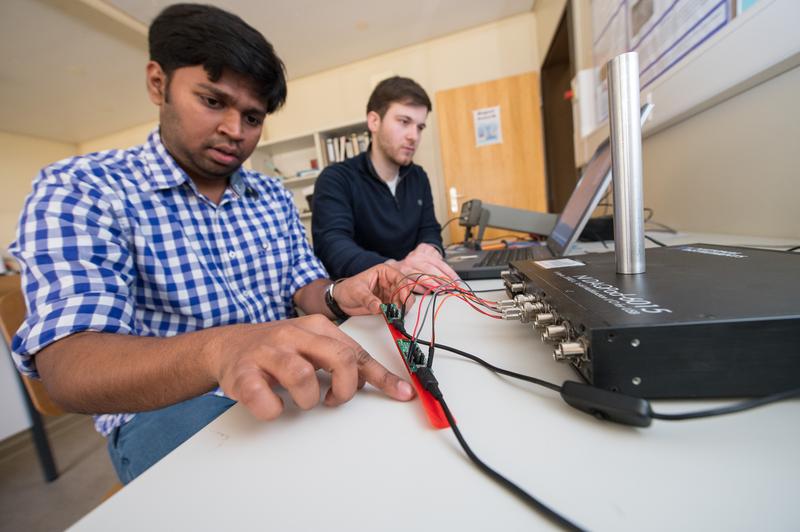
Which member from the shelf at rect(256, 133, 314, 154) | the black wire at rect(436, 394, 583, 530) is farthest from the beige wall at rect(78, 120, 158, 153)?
the black wire at rect(436, 394, 583, 530)

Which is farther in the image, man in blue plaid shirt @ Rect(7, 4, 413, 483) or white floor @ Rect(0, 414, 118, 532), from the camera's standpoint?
white floor @ Rect(0, 414, 118, 532)

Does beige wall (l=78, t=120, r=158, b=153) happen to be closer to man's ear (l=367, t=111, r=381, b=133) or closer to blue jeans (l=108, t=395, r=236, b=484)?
man's ear (l=367, t=111, r=381, b=133)

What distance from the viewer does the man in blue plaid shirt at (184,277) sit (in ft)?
1.03

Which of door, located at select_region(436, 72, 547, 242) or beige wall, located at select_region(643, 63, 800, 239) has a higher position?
door, located at select_region(436, 72, 547, 242)

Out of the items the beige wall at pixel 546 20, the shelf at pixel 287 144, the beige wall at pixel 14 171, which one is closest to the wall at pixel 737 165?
the beige wall at pixel 546 20

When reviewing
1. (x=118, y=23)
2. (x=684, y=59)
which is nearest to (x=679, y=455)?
(x=684, y=59)

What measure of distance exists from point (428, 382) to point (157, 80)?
36.4 inches

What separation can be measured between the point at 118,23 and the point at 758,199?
11.2 ft

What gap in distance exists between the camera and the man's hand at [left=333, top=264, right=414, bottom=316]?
0.62 meters

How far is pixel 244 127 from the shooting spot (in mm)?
821

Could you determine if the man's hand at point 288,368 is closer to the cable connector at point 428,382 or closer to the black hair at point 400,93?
the cable connector at point 428,382

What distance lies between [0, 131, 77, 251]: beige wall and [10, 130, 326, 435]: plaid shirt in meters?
4.62

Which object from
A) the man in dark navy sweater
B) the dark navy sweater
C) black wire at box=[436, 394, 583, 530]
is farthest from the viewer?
the man in dark navy sweater

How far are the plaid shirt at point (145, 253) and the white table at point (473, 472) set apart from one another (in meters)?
0.36
